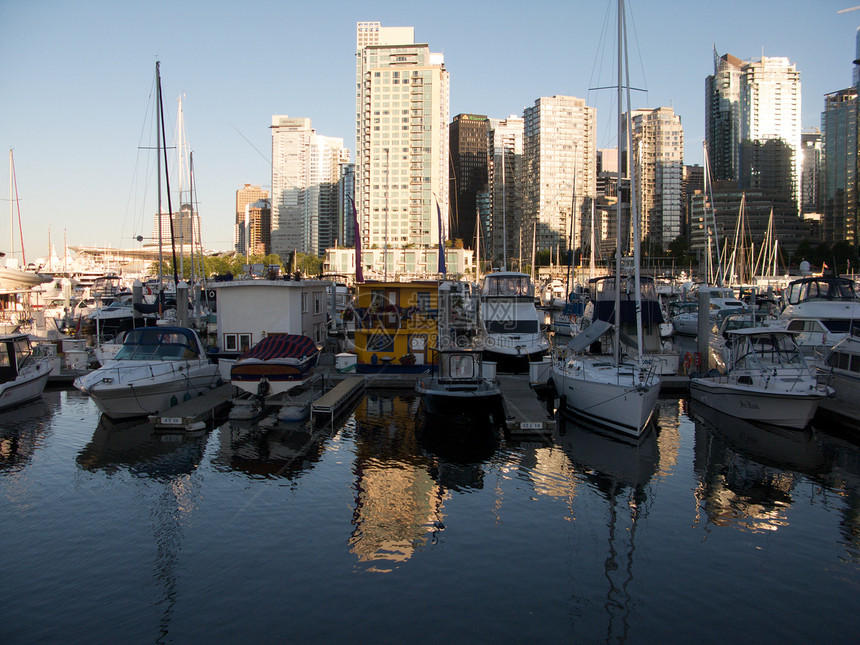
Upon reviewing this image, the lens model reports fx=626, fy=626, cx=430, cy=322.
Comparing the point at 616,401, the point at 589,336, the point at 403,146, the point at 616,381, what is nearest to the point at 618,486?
the point at 616,401

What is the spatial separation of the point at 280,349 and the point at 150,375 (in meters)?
4.61

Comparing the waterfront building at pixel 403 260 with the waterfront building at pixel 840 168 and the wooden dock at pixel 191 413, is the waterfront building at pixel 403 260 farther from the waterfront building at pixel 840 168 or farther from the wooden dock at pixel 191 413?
the wooden dock at pixel 191 413

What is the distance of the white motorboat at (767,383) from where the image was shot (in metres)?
20.1

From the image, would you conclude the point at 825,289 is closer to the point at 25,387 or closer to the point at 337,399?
the point at 337,399

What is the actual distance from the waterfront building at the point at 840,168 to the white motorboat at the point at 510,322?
351ft

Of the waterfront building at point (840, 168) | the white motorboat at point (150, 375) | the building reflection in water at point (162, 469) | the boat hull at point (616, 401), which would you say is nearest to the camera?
the building reflection in water at point (162, 469)

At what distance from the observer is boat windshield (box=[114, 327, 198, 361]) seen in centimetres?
2303

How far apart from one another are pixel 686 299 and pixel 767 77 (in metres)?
167

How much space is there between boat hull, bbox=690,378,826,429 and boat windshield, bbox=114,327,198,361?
780 inches

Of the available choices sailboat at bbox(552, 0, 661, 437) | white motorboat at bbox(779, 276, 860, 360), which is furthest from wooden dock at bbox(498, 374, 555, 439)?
white motorboat at bbox(779, 276, 860, 360)

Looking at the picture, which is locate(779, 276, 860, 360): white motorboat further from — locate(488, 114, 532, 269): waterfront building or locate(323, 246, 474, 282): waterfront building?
locate(488, 114, 532, 269): waterfront building

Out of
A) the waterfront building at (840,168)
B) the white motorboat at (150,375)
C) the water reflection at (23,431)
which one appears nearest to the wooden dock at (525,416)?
the white motorboat at (150,375)

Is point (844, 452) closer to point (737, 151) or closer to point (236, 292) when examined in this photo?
point (236, 292)

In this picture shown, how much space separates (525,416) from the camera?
20.7 meters
